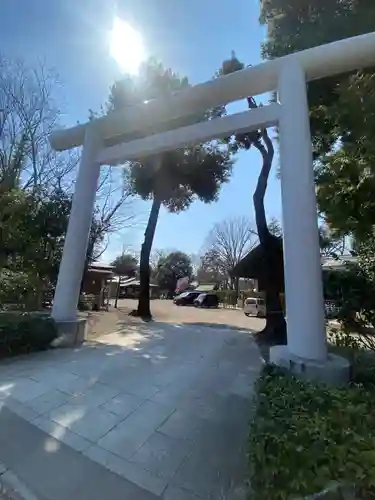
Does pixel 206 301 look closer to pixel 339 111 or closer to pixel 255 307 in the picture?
pixel 255 307

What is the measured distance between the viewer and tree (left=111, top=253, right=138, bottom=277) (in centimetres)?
3920

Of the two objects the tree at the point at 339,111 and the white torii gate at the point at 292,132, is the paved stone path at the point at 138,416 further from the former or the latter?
the tree at the point at 339,111

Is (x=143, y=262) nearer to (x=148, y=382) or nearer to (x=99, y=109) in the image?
(x=99, y=109)

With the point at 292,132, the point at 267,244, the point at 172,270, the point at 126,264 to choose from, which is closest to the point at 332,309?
the point at 292,132

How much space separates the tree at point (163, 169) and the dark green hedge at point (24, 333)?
24.6 ft

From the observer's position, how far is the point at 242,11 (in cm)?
595

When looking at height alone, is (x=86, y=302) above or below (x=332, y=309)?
above

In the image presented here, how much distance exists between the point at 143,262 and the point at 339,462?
42.7 ft

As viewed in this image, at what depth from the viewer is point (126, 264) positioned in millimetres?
39812

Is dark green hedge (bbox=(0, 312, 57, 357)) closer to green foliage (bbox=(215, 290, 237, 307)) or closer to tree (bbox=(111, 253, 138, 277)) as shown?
green foliage (bbox=(215, 290, 237, 307))

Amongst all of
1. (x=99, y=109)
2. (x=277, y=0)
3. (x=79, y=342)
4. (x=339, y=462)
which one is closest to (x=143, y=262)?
(x=99, y=109)

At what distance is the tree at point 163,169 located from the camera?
11.7 metres

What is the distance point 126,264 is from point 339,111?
37.0 meters

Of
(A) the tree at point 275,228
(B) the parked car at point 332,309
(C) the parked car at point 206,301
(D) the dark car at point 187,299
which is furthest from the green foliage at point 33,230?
(D) the dark car at point 187,299
